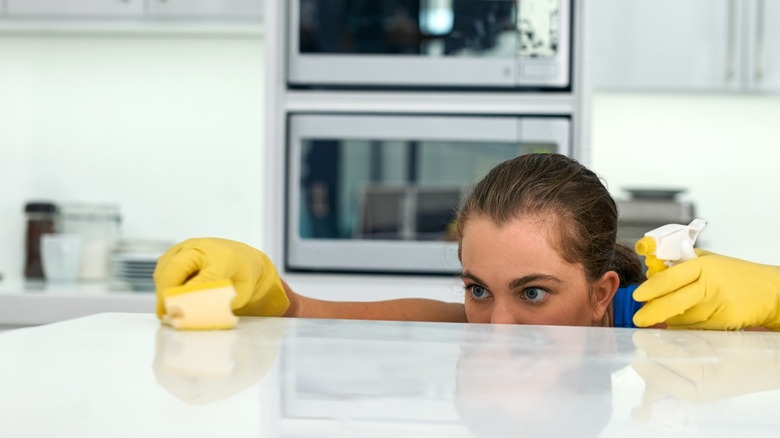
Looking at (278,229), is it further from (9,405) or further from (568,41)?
(9,405)

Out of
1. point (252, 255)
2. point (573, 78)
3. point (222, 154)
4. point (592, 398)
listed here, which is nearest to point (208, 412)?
point (592, 398)

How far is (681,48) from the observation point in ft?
8.13

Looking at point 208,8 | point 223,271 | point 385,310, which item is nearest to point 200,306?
point 223,271

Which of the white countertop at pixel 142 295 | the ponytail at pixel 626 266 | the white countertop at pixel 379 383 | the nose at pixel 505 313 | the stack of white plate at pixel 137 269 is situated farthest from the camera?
the stack of white plate at pixel 137 269

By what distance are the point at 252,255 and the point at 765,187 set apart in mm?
Result: 2334

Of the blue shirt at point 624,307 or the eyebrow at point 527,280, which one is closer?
the eyebrow at point 527,280

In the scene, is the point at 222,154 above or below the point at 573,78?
Result: below

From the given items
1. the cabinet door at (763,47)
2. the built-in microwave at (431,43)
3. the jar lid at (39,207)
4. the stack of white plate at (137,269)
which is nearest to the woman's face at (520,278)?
the built-in microwave at (431,43)

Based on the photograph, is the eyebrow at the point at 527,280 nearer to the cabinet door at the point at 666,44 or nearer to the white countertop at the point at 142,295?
the white countertop at the point at 142,295

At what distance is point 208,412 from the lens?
0.44 meters

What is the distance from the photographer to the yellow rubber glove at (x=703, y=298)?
0.89 meters

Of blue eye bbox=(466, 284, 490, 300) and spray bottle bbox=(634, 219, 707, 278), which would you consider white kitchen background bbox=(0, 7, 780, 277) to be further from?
spray bottle bbox=(634, 219, 707, 278)

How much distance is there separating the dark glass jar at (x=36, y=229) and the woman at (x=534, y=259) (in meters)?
1.69

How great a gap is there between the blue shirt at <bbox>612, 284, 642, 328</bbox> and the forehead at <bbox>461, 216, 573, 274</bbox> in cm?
13
